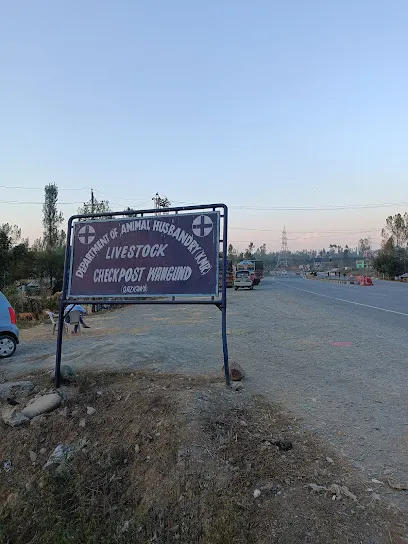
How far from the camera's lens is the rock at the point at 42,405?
15.0ft

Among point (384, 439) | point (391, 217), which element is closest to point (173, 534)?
point (384, 439)

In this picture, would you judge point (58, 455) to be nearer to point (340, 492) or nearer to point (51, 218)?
point (340, 492)

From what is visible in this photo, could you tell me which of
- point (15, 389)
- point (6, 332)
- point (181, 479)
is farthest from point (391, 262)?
point (181, 479)

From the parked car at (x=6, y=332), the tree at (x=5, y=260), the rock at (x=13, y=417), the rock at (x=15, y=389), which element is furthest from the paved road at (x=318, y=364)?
the tree at (x=5, y=260)

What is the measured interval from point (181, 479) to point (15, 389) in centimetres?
278

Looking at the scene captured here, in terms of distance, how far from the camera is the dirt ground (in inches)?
110


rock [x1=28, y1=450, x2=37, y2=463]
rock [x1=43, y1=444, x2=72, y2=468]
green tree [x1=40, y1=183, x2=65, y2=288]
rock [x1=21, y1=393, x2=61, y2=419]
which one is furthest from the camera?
green tree [x1=40, y1=183, x2=65, y2=288]

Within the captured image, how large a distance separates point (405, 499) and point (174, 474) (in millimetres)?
1618

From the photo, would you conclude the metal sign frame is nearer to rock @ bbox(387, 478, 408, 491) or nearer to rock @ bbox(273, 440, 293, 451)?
rock @ bbox(273, 440, 293, 451)

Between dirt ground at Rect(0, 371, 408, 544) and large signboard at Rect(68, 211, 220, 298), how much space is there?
1.28 metres

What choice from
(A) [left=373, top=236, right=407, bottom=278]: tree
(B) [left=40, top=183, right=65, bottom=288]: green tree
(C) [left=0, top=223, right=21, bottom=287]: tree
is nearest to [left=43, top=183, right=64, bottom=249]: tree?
(B) [left=40, top=183, right=65, bottom=288]: green tree

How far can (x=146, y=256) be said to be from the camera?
5438 mm

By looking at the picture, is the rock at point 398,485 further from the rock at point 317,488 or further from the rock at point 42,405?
the rock at point 42,405

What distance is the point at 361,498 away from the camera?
115 inches
